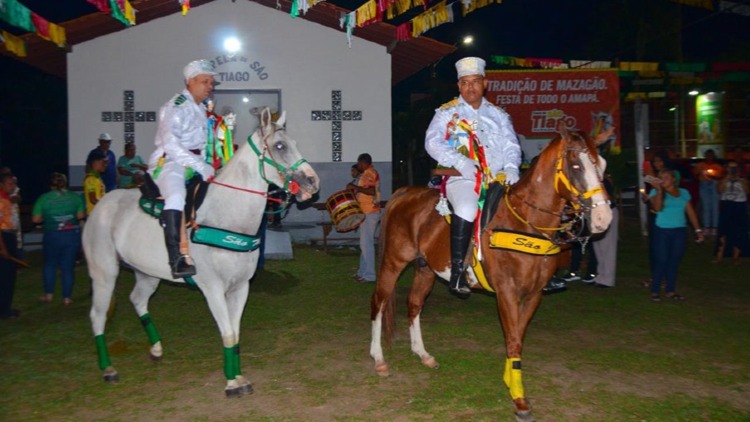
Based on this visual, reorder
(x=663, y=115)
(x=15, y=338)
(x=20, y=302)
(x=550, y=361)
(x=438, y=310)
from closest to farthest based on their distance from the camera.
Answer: (x=550, y=361) < (x=15, y=338) < (x=438, y=310) < (x=20, y=302) < (x=663, y=115)

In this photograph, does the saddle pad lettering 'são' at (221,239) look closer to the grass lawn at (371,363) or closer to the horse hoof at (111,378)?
the grass lawn at (371,363)

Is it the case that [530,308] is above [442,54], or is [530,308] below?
below

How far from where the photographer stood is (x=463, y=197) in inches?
232

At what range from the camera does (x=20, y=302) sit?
9.95m

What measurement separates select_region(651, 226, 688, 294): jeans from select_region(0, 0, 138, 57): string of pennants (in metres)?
8.21

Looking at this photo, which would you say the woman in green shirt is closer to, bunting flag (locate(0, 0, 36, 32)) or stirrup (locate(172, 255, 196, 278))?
bunting flag (locate(0, 0, 36, 32))

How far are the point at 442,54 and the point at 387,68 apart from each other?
1.46m

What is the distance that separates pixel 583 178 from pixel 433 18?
877cm

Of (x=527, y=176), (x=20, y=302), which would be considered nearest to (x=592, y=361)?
(x=527, y=176)

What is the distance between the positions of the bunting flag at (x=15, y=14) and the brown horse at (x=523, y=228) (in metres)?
7.19

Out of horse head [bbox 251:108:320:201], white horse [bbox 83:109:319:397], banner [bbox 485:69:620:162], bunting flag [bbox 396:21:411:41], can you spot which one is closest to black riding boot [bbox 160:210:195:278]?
white horse [bbox 83:109:319:397]

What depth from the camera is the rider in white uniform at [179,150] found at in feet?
19.1

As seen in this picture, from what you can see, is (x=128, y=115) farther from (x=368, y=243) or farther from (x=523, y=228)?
(x=523, y=228)

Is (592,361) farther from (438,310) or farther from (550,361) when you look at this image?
(438,310)
